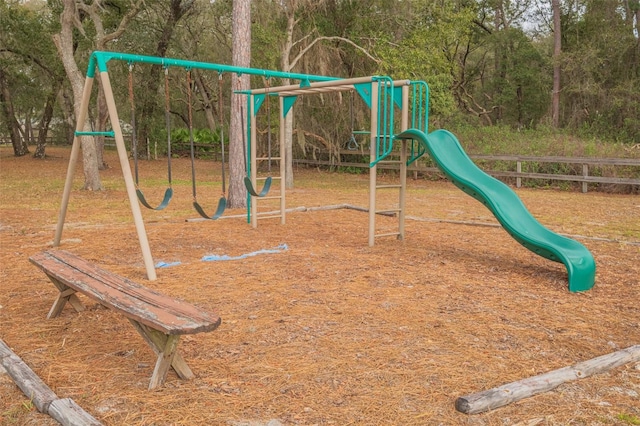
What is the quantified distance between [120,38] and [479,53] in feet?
56.6

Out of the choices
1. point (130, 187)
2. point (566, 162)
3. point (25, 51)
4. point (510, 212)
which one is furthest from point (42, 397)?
point (25, 51)

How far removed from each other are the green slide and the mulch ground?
0.24 metres

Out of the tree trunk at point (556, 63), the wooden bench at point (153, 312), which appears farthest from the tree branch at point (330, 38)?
the wooden bench at point (153, 312)

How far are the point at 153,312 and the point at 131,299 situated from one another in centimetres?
33

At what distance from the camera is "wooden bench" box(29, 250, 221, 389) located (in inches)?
106

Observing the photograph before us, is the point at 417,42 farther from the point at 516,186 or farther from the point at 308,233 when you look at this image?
the point at 308,233

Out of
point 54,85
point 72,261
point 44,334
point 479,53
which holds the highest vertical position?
point 479,53

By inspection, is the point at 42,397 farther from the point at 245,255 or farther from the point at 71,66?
the point at 71,66

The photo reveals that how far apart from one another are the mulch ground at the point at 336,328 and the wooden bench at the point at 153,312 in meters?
0.16

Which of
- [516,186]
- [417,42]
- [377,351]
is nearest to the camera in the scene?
[377,351]

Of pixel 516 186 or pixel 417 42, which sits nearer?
pixel 417 42

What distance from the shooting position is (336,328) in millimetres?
3881

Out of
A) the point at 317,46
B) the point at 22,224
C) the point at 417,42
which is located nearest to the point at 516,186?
the point at 417,42

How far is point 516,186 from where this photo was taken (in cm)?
1475
